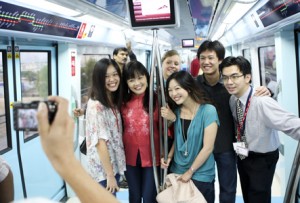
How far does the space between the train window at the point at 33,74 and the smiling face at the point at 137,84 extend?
63.8 inches

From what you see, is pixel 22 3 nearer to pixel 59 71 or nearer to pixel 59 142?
pixel 59 71

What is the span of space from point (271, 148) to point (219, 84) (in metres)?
0.70

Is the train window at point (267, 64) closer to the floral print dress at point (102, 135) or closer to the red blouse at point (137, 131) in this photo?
the red blouse at point (137, 131)

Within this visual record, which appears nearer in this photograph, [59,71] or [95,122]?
[95,122]

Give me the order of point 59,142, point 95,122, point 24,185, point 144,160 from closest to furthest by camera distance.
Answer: point 59,142 < point 95,122 < point 144,160 < point 24,185

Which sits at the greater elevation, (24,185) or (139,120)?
(139,120)

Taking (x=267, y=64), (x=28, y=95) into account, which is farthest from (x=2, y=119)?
(x=267, y=64)

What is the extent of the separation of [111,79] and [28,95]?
1.89m

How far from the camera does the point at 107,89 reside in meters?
2.41

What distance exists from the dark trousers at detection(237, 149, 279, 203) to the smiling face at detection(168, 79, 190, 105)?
748 mm

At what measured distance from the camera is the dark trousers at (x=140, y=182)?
2.58 meters

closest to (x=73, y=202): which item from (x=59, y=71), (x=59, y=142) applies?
(x=59, y=71)

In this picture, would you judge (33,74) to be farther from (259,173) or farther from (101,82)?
(259,173)

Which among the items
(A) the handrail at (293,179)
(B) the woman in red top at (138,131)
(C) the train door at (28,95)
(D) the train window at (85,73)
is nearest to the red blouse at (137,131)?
(B) the woman in red top at (138,131)
